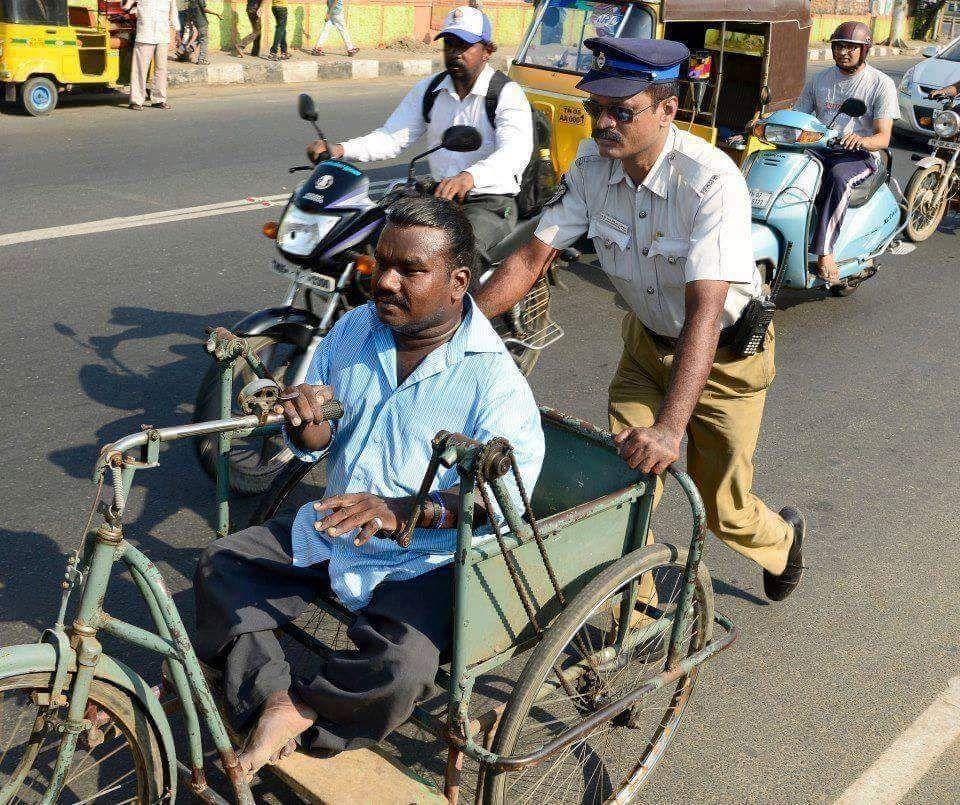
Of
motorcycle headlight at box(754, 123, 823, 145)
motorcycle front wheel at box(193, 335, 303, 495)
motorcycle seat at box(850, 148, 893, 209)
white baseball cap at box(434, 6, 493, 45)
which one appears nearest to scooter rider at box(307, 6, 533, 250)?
white baseball cap at box(434, 6, 493, 45)

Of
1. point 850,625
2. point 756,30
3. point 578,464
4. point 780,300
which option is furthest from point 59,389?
point 756,30

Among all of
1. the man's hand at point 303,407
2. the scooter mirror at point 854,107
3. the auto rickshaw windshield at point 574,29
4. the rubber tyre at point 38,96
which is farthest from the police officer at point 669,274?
the rubber tyre at point 38,96

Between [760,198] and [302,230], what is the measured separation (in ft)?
10.8

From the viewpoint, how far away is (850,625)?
376cm

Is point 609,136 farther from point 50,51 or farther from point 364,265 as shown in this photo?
point 50,51

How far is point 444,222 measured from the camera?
2654mm

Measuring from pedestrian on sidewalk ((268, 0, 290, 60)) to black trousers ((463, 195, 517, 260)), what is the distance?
12513 millimetres

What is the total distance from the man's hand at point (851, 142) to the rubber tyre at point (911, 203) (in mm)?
2223

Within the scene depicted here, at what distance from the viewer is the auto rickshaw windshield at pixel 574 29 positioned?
25.0ft

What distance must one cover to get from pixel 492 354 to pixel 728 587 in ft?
5.78

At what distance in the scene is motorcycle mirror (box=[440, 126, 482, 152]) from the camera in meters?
4.15

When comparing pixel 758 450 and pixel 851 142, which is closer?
pixel 758 450

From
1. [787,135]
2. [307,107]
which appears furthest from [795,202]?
[307,107]

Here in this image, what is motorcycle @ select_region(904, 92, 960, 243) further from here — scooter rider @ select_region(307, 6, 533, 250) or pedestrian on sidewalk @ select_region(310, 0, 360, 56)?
pedestrian on sidewalk @ select_region(310, 0, 360, 56)
